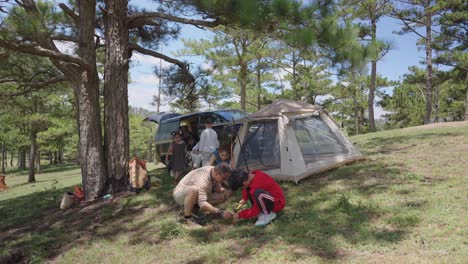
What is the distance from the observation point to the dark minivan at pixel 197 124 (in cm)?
848

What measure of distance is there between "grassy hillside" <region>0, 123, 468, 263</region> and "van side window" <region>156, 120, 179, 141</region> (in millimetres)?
3316

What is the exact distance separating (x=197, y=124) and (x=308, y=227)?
18.2 ft

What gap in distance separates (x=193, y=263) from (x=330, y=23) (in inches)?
166

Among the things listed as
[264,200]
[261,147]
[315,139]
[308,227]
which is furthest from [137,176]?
[308,227]

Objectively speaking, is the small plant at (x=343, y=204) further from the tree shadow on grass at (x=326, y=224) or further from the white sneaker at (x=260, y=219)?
the white sneaker at (x=260, y=219)

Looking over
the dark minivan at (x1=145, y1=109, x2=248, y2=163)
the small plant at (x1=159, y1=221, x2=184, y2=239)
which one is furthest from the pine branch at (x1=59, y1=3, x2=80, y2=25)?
the small plant at (x1=159, y1=221, x2=184, y2=239)

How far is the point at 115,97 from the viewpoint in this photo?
23.9 feet

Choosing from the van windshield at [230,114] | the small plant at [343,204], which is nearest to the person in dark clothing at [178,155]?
the van windshield at [230,114]

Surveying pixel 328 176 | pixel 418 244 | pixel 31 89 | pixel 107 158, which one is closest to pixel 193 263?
pixel 418 244

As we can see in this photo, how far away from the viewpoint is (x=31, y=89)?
7.91m

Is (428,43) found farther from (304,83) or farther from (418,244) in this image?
(418,244)

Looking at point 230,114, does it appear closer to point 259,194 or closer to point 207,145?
point 207,145

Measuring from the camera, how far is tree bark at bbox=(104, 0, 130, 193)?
23.9 feet

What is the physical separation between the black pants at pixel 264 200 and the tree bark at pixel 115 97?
3.76m
